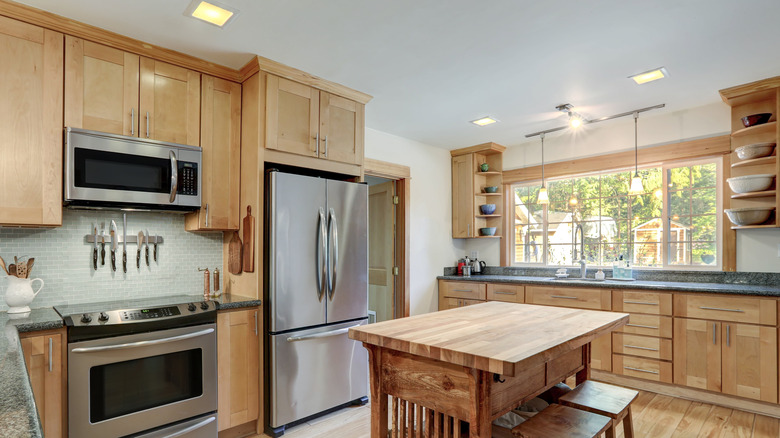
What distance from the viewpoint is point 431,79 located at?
10.3ft

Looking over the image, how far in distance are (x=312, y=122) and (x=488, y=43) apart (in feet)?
4.41

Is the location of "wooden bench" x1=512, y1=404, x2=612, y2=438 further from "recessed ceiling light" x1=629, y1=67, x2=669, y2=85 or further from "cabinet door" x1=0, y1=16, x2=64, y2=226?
"cabinet door" x1=0, y1=16, x2=64, y2=226

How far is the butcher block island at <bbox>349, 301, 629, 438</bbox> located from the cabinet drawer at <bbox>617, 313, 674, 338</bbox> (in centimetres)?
161

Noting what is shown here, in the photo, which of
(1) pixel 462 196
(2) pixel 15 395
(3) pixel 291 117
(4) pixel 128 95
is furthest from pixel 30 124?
(1) pixel 462 196

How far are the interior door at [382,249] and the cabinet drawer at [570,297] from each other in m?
1.51

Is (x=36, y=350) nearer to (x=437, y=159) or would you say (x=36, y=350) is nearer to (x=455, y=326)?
(x=455, y=326)

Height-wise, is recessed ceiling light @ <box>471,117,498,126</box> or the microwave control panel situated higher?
recessed ceiling light @ <box>471,117,498,126</box>

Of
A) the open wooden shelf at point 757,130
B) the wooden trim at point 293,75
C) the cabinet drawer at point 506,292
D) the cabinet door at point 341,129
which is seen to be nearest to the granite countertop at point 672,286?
the cabinet drawer at point 506,292

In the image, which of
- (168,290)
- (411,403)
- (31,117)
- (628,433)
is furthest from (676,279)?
(31,117)

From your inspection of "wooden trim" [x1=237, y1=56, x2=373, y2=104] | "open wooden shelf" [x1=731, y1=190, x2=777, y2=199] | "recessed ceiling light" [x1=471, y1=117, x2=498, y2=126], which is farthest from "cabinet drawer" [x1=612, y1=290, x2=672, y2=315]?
"wooden trim" [x1=237, y1=56, x2=373, y2=104]

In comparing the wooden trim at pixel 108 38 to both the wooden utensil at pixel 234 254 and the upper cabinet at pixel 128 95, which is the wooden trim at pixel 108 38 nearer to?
the upper cabinet at pixel 128 95

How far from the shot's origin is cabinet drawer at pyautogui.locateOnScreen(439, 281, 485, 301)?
15.2ft

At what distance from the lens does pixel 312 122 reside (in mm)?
3115

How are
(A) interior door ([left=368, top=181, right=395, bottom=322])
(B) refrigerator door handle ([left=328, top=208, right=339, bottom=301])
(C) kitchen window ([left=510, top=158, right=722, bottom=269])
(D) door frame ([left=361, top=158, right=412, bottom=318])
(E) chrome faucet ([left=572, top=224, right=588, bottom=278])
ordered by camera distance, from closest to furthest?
(B) refrigerator door handle ([left=328, top=208, right=339, bottom=301]) → (C) kitchen window ([left=510, top=158, right=722, bottom=269]) → (E) chrome faucet ([left=572, top=224, right=588, bottom=278]) → (D) door frame ([left=361, top=158, right=412, bottom=318]) → (A) interior door ([left=368, top=181, right=395, bottom=322])
